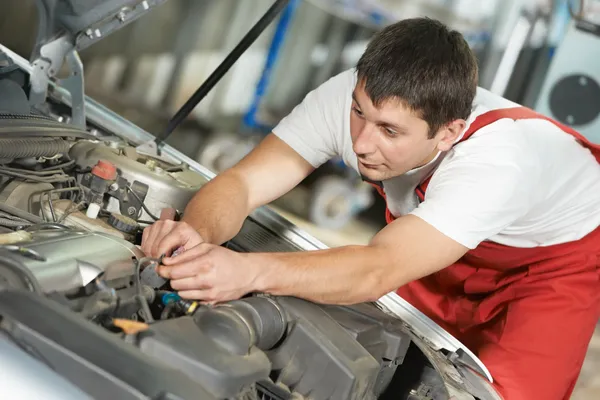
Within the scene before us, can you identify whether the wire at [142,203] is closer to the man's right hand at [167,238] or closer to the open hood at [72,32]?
the man's right hand at [167,238]

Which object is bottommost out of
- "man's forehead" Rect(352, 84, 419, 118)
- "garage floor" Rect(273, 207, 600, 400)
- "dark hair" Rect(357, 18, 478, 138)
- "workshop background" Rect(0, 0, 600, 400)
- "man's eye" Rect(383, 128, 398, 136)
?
"garage floor" Rect(273, 207, 600, 400)

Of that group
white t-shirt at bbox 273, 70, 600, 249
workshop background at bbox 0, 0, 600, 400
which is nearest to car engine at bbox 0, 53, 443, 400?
white t-shirt at bbox 273, 70, 600, 249

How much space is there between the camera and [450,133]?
1780mm

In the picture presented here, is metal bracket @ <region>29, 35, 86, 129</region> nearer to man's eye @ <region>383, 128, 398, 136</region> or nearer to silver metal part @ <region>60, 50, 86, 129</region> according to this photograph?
silver metal part @ <region>60, 50, 86, 129</region>

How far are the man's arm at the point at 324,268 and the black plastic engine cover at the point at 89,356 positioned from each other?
0.34 meters

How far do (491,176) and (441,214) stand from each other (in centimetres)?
15

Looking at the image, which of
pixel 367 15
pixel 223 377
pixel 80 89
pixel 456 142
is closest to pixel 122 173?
pixel 80 89

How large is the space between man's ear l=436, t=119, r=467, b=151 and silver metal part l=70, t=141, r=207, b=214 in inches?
24.3

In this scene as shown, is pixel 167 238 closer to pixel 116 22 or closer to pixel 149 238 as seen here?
pixel 149 238

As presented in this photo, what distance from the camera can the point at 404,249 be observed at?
1.63 metres

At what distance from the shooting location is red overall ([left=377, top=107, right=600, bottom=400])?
2.05 m

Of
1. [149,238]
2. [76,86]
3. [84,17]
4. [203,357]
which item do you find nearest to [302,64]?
[76,86]

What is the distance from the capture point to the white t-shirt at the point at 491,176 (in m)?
1.68

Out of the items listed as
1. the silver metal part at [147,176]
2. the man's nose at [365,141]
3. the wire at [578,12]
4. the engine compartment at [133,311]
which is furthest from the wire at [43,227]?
the wire at [578,12]
